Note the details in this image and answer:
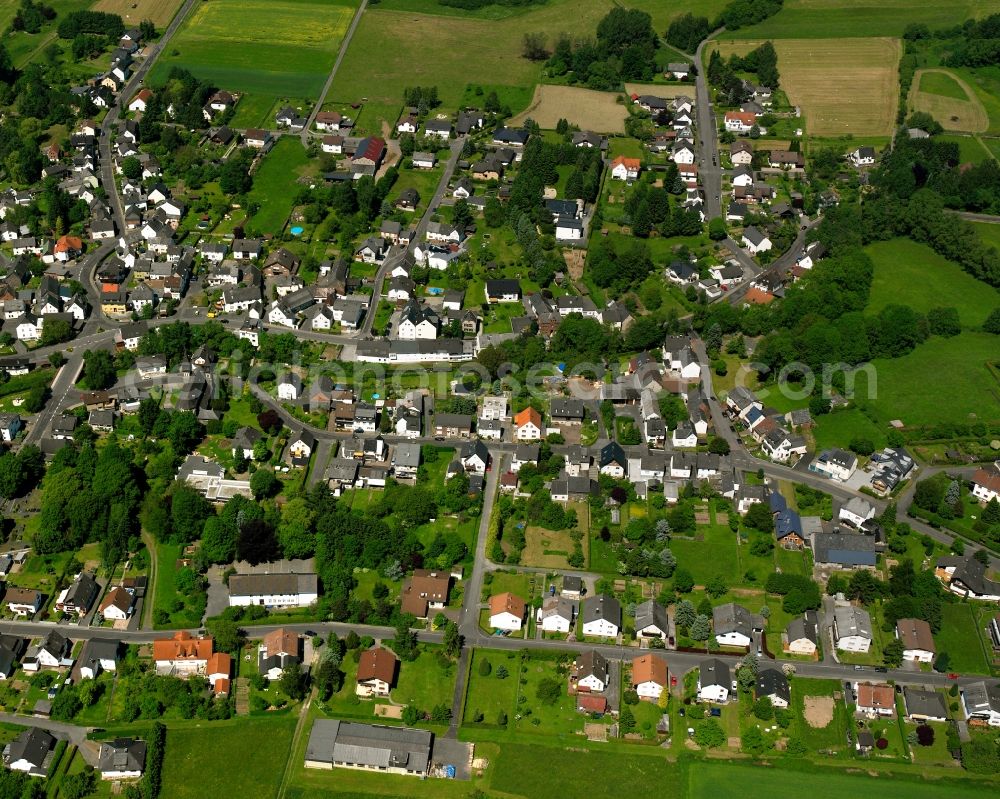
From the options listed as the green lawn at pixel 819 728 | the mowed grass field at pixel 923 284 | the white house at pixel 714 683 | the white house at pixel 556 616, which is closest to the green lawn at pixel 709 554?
the white house at pixel 714 683

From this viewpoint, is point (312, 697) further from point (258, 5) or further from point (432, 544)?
point (258, 5)

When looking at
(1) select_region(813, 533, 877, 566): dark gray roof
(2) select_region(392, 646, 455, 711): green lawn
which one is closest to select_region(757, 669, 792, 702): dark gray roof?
(1) select_region(813, 533, 877, 566): dark gray roof

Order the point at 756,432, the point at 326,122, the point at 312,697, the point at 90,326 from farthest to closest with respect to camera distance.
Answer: the point at 326,122
the point at 90,326
the point at 756,432
the point at 312,697

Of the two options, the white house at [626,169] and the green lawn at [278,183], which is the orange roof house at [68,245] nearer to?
the green lawn at [278,183]

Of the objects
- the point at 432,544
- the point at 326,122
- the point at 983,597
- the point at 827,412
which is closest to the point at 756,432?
the point at 827,412

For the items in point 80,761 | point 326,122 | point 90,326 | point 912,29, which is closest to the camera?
point 80,761

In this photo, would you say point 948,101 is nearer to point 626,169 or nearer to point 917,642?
point 626,169

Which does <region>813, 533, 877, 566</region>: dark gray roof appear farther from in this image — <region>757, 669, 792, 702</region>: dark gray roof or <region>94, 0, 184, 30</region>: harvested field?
<region>94, 0, 184, 30</region>: harvested field
